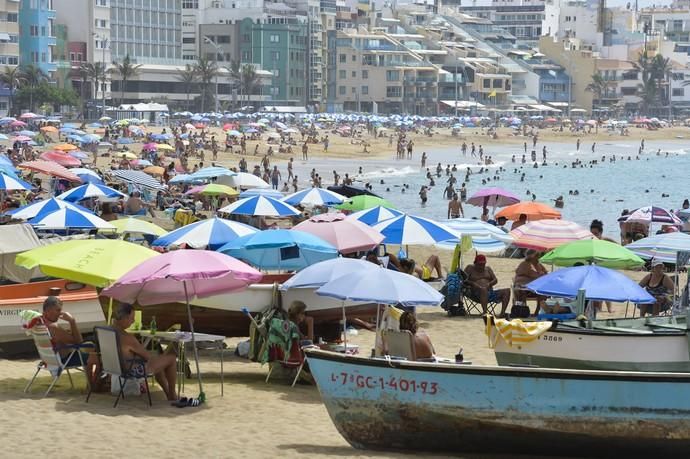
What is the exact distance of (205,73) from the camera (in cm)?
11538

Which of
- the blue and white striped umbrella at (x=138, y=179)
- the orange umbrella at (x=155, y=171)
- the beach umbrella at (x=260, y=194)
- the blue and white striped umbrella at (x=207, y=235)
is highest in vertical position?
the blue and white striped umbrella at (x=207, y=235)

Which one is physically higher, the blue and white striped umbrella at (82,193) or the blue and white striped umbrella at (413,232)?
the blue and white striped umbrella at (413,232)

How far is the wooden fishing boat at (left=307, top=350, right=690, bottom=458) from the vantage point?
31.6 feet

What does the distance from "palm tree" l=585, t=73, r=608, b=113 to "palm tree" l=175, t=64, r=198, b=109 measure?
56.2 meters

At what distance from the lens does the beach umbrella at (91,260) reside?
1177 cm

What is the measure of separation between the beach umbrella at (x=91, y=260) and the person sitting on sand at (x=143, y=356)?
2.41 ft

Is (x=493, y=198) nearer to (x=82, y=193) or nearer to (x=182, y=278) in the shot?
(x=82, y=193)

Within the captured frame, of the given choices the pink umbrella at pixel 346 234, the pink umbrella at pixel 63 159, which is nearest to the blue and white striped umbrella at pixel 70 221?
the pink umbrella at pixel 346 234

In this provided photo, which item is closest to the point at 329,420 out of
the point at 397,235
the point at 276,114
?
the point at 397,235

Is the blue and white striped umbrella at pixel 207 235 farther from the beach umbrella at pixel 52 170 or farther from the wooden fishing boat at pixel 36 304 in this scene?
the beach umbrella at pixel 52 170

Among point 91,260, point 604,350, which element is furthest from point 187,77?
point 604,350

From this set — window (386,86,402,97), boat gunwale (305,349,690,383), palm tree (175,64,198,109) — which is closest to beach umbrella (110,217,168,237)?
boat gunwale (305,349,690,383)

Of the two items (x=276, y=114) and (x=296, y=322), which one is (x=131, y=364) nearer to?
(x=296, y=322)

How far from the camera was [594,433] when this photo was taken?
388 inches
